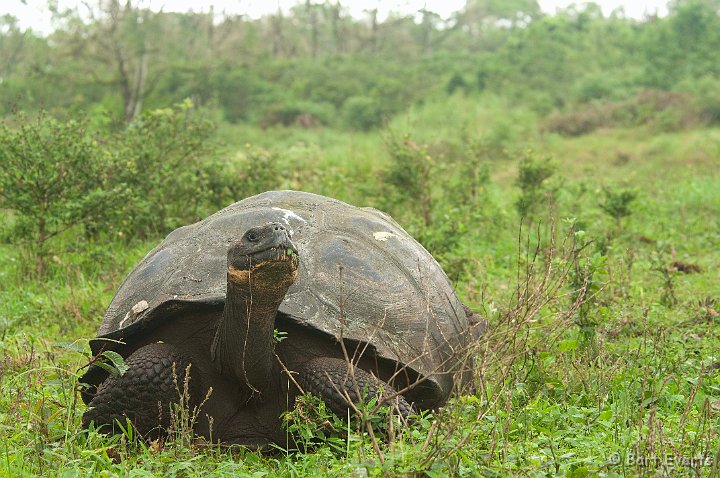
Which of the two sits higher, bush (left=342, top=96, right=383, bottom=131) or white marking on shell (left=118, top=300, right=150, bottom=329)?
white marking on shell (left=118, top=300, right=150, bottom=329)

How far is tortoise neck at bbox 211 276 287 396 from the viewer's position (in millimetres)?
2639

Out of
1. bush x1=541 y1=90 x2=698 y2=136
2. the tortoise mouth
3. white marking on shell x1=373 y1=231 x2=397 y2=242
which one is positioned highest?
the tortoise mouth

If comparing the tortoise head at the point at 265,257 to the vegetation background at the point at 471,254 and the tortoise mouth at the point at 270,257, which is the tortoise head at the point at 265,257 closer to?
the tortoise mouth at the point at 270,257

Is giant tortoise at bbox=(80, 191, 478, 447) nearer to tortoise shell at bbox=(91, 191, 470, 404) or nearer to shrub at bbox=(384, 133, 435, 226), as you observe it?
tortoise shell at bbox=(91, 191, 470, 404)

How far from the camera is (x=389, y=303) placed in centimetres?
314

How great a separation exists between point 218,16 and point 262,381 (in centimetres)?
3247

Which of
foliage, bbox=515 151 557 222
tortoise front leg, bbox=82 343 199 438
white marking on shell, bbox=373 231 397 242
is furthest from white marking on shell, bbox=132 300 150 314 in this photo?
foliage, bbox=515 151 557 222

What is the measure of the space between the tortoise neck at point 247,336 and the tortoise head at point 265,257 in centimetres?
3

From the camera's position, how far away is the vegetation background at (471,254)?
240 cm

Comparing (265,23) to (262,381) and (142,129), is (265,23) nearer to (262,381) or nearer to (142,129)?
(142,129)

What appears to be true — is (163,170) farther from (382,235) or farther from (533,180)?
(382,235)

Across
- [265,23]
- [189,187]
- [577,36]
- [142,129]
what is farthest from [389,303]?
[265,23]

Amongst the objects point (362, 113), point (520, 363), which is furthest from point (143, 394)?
point (362, 113)

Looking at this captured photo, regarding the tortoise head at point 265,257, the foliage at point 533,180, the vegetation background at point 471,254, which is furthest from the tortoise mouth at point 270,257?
the foliage at point 533,180
